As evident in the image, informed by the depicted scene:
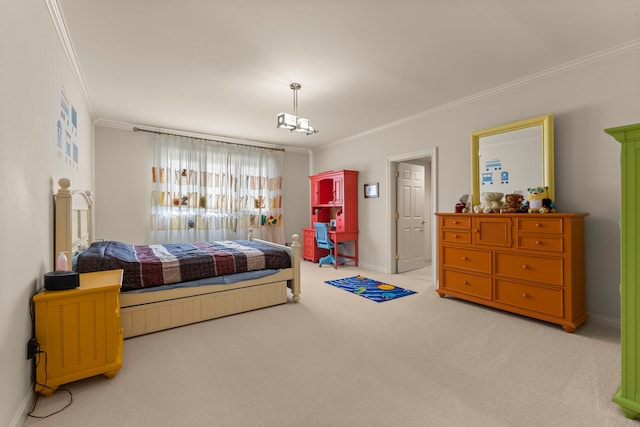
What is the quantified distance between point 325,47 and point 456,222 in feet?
8.09

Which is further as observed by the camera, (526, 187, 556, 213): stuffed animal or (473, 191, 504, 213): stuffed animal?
(473, 191, 504, 213): stuffed animal

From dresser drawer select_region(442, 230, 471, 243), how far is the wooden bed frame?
6.16ft

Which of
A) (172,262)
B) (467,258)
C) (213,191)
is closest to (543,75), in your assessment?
(467,258)

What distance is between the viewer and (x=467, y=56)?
2838 millimetres

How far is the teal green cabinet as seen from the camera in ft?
5.30

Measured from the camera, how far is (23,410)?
1.64m

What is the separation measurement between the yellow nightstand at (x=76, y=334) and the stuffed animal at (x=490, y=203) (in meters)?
3.59

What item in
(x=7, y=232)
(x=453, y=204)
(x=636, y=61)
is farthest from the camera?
(x=453, y=204)

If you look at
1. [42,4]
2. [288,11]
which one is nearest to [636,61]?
[288,11]

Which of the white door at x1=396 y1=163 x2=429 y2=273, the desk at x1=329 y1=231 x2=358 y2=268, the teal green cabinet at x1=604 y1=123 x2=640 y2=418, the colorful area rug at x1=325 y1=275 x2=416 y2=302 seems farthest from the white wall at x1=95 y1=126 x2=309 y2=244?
the teal green cabinet at x1=604 y1=123 x2=640 y2=418

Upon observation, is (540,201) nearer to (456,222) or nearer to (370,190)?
(456,222)

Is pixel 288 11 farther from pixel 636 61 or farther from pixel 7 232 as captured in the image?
pixel 636 61

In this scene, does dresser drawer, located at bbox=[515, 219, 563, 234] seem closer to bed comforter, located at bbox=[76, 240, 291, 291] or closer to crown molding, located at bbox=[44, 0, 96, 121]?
bed comforter, located at bbox=[76, 240, 291, 291]

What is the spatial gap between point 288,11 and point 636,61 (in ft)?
10.2
